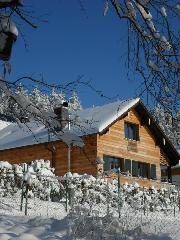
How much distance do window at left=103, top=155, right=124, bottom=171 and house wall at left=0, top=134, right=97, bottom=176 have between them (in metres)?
→ 0.90

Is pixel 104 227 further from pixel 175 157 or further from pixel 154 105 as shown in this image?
pixel 175 157

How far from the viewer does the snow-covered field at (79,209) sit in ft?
24.6

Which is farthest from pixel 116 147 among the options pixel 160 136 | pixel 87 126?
pixel 160 136

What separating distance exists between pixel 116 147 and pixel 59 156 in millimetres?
3518

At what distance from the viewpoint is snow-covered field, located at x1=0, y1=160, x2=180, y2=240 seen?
749 cm

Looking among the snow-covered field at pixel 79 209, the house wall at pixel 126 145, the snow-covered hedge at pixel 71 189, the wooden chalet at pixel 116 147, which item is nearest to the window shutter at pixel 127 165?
the wooden chalet at pixel 116 147

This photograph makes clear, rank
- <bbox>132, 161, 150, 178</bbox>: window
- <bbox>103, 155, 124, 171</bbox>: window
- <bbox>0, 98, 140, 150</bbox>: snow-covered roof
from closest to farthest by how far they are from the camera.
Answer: <bbox>0, 98, 140, 150</bbox>: snow-covered roof
<bbox>103, 155, 124, 171</bbox>: window
<bbox>132, 161, 150, 178</bbox>: window

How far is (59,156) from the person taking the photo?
2859cm

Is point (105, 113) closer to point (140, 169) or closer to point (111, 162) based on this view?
point (111, 162)

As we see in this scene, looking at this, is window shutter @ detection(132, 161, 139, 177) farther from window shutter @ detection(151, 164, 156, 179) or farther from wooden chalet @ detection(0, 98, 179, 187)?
window shutter @ detection(151, 164, 156, 179)

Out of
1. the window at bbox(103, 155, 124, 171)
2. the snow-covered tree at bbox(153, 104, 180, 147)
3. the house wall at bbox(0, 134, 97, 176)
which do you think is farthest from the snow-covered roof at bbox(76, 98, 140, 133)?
the snow-covered tree at bbox(153, 104, 180, 147)

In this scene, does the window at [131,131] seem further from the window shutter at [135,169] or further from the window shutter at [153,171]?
the window shutter at [153,171]

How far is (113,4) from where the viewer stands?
700 cm

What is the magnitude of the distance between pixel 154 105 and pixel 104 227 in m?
2.24
